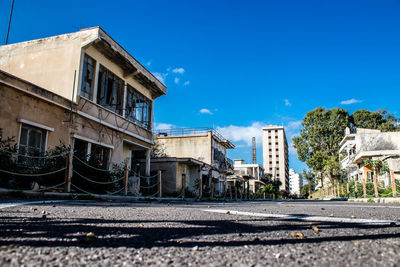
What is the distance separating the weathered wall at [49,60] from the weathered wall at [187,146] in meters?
18.9

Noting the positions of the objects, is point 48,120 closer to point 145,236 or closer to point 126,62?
point 126,62

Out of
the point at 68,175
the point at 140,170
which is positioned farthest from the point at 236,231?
the point at 140,170

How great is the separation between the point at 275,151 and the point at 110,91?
9809 centimetres

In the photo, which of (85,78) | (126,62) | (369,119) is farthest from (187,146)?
(369,119)

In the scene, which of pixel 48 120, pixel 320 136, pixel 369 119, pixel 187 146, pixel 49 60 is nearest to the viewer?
pixel 48 120

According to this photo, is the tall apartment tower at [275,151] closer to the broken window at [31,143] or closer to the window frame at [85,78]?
the window frame at [85,78]

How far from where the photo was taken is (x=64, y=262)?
1.56 m

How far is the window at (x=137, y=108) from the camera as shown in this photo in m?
16.8

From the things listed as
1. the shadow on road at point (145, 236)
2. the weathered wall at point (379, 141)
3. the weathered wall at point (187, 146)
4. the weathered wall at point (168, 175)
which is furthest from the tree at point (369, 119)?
the shadow on road at point (145, 236)

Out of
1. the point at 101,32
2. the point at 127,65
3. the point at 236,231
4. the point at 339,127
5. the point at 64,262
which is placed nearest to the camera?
the point at 64,262

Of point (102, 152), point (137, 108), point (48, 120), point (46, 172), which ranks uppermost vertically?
point (137, 108)

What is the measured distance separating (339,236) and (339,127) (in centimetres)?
4246

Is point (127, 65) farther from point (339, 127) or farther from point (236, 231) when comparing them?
point (339, 127)

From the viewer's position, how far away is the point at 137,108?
58.5ft
